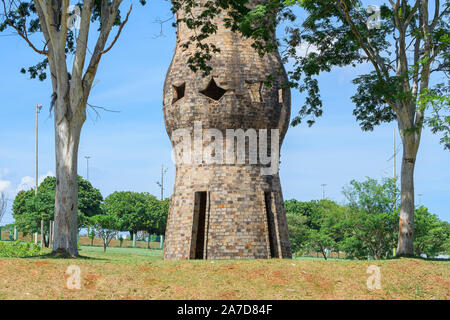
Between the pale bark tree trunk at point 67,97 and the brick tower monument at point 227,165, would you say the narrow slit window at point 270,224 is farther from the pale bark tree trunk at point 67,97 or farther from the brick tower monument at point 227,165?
the pale bark tree trunk at point 67,97

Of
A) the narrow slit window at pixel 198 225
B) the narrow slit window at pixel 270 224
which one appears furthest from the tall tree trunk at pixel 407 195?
the narrow slit window at pixel 198 225

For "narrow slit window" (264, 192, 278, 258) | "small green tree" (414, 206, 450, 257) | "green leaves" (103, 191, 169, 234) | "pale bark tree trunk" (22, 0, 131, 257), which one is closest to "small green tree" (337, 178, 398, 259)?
"small green tree" (414, 206, 450, 257)

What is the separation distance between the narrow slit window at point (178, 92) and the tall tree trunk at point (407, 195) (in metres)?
10.4

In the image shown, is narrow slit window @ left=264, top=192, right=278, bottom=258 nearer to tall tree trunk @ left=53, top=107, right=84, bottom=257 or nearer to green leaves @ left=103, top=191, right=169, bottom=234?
tall tree trunk @ left=53, top=107, right=84, bottom=257

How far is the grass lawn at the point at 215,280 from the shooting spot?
14.8 metres

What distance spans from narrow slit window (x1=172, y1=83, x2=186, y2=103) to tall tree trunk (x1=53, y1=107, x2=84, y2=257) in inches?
313

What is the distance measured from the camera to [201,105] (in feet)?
85.6

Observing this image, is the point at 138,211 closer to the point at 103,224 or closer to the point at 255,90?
the point at 103,224

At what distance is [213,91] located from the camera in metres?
28.1

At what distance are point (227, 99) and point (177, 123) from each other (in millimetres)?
2730

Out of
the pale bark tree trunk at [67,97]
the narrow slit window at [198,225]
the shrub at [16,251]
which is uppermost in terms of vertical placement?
the pale bark tree trunk at [67,97]

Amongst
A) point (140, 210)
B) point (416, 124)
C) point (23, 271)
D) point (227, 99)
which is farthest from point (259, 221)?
point (140, 210)

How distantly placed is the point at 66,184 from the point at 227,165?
850 centimetres
